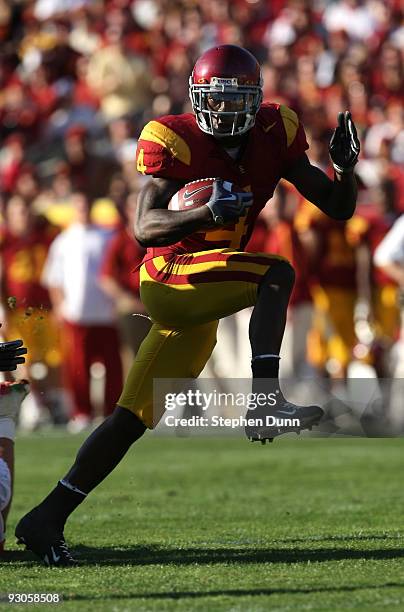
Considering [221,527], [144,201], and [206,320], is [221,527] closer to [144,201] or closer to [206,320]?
[206,320]

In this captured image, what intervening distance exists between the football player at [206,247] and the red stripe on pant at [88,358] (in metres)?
5.95

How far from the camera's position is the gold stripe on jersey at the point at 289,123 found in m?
5.34

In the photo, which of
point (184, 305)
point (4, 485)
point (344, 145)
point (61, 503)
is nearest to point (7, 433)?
point (4, 485)

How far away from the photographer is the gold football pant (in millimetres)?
5059

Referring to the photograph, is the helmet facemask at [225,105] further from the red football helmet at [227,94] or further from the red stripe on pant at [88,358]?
the red stripe on pant at [88,358]

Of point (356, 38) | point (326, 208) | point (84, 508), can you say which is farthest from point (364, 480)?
point (356, 38)

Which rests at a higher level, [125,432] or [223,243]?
[223,243]

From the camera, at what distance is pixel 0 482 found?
5.33 m

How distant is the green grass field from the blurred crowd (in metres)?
1.08

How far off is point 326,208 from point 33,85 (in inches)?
405

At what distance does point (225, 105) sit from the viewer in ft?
16.8

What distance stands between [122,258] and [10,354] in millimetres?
6253

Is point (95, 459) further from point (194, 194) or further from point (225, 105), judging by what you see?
point (225, 105)

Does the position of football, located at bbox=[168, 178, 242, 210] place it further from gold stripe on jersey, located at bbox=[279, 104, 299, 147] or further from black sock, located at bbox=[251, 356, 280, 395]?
black sock, located at bbox=[251, 356, 280, 395]
